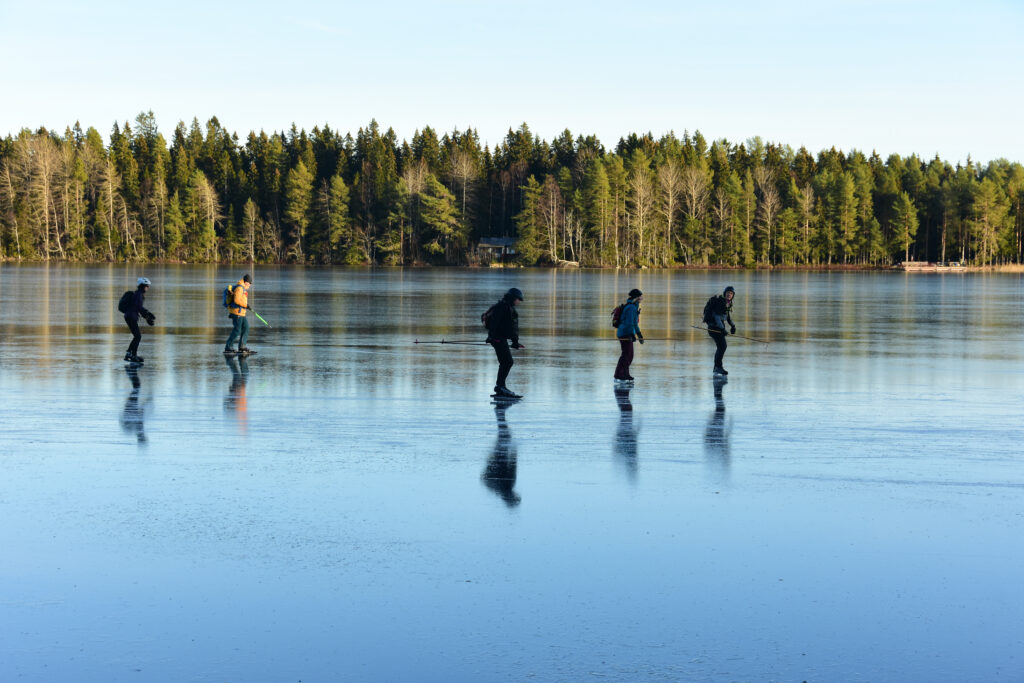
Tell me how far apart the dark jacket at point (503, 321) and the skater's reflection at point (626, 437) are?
1.83 meters

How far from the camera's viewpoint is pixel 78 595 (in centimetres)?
634

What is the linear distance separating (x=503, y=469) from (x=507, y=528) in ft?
7.13

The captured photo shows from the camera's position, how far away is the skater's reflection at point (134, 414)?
471 inches

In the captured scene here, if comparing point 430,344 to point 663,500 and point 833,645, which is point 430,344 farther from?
point 833,645

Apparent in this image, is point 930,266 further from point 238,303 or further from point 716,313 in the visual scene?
point 238,303

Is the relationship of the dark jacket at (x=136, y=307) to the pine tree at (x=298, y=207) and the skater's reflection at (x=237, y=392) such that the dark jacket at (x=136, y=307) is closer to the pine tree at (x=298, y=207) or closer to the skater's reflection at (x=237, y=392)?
the skater's reflection at (x=237, y=392)

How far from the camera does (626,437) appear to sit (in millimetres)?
11969

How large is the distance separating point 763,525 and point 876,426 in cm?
553

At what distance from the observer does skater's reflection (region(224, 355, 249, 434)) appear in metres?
13.3

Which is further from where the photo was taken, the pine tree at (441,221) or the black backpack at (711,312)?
the pine tree at (441,221)

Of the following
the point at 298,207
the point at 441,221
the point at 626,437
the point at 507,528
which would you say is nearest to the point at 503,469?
the point at 507,528

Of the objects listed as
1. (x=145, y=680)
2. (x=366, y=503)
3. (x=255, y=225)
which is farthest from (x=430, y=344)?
(x=255, y=225)

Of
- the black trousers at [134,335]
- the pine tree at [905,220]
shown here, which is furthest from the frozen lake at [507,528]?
the pine tree at [905,220]

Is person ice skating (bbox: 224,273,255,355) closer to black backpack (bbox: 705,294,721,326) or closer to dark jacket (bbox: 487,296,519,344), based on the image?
dark jacket (bbox: 487,296,519,344)
